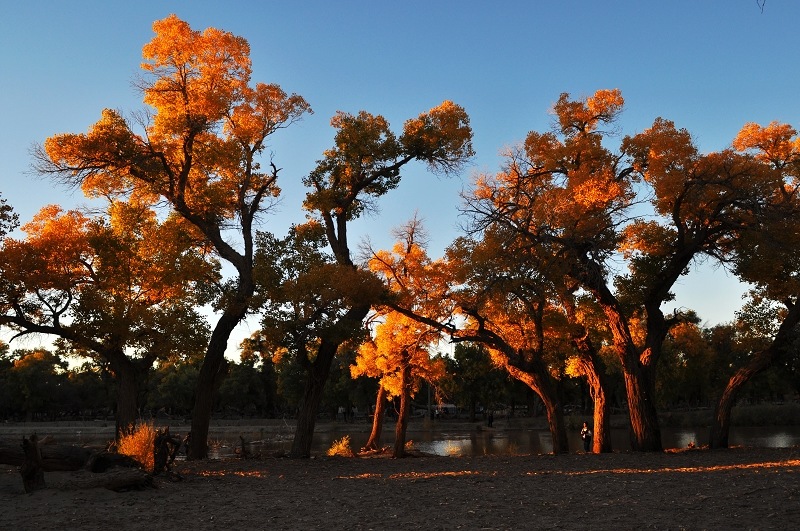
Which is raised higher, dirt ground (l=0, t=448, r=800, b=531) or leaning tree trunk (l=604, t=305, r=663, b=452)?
leaning tree trunk (l=604, t=305, r=663, b=452)

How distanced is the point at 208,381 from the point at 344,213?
6.11 m

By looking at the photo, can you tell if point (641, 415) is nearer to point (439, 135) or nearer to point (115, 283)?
point (439, 135)

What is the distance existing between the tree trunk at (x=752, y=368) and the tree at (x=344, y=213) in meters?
9.99

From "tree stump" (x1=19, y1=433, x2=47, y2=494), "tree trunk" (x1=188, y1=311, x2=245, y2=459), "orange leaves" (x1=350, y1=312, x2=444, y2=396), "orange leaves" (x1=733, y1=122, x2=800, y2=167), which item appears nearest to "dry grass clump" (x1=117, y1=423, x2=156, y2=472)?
"tree stump" (x1=19, y1=433, x2=47, y2=494)

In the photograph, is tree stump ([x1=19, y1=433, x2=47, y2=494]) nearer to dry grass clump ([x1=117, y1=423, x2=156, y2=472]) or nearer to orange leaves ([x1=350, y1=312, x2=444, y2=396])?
dry grass clump ([x1=117, y1=423, x2=156, y2=472])

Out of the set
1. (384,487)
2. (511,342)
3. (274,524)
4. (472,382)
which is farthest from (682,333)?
(274,524)

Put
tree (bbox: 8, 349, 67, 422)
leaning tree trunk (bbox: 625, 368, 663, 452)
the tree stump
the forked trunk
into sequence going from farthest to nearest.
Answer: tree (bbox: 8, 349, 67, 422) → the forked trunk → leaning tree trunk (bbox: 625, 368, 663, 452) → the tree stump

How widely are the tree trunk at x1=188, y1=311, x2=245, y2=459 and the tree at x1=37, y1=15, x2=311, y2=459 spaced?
0.03 m

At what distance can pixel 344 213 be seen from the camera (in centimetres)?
1848

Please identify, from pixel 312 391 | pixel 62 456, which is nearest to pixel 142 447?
pixel 62 456

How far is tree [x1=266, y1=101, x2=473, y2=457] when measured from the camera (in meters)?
16.1

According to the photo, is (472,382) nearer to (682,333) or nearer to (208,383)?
(682,333)

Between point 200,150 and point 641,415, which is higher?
point 200,150

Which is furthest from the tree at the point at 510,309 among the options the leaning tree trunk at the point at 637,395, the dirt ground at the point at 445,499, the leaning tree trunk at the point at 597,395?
the dirt ground at the point at 445,499
